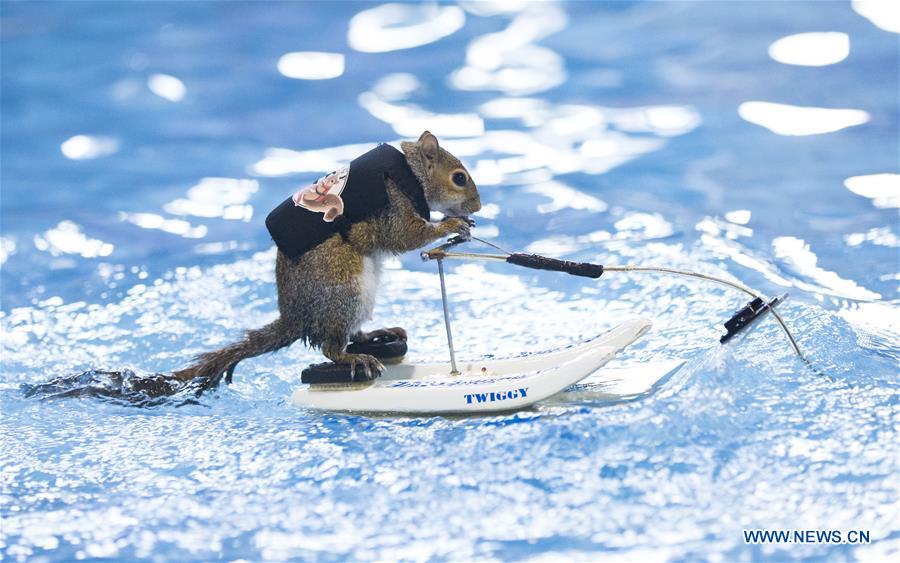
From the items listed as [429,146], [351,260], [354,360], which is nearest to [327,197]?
[351,260]

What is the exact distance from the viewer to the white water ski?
9.68ft

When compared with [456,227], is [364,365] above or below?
below

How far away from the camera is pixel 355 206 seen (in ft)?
10.5

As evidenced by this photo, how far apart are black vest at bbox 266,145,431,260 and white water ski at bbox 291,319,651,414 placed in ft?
1.54

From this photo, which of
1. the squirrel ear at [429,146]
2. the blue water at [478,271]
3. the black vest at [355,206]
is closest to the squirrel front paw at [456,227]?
the black vest at [355,206]

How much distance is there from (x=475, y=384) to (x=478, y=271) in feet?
6.22

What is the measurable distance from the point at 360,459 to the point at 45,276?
302 cm

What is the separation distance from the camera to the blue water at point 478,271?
2662mm

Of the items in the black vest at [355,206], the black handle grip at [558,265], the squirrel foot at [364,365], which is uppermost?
the black vest at [355,206]

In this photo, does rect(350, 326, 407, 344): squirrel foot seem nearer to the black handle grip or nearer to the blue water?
the blue water

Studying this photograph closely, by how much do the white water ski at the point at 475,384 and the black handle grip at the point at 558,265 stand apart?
225 mm

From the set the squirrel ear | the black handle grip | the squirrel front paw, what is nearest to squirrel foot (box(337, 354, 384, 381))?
the squirrel front paw

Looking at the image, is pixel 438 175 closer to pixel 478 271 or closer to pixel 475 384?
pixel 475 384

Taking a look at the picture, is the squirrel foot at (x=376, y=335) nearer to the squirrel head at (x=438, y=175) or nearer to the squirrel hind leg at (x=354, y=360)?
the squirrel hind leg at (x=354, y=360)
